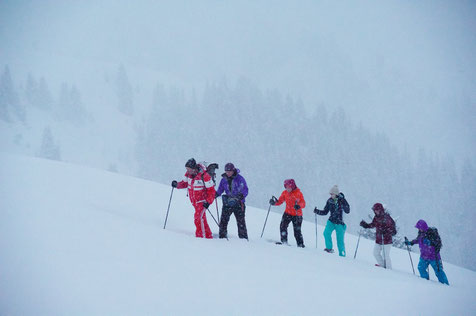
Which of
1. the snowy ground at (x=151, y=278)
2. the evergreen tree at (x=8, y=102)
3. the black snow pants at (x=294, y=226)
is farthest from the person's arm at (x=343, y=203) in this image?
the evergreen tree at (x=8, y=102)

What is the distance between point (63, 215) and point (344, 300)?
16.9ft

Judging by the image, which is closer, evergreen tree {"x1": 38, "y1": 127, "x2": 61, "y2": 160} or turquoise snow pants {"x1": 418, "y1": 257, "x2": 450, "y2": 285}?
turquoise snow pants {"x1": 418, "y1": 257, "x2": 450, "y2": 285}

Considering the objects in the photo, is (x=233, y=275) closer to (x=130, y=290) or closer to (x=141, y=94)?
(x=130, y=290)

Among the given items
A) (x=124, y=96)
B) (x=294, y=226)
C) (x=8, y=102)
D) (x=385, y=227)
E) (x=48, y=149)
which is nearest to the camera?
(x=385, y=227)

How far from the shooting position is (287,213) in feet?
27.5

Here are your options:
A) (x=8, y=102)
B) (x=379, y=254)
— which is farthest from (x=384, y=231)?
(x=8, y=102)

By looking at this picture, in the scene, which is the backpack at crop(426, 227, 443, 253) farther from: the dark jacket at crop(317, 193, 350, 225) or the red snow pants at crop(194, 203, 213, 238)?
the red snow pants at crop(194, 203, 213, 238)

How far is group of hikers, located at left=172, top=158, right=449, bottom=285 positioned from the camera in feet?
22.8

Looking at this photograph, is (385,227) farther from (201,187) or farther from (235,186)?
(201,187)

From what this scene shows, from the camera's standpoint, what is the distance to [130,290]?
316 cm

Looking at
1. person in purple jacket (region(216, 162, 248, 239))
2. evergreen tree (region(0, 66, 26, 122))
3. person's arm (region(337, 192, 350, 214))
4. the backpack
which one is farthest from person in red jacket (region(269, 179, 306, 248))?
evergreen tree (region(0, 66, 26, 122))

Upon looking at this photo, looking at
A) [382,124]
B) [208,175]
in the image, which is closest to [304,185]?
[208,175]

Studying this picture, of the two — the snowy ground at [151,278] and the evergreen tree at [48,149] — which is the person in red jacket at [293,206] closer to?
the snowy ground at [151,278]

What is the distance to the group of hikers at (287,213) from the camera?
22.8ft
